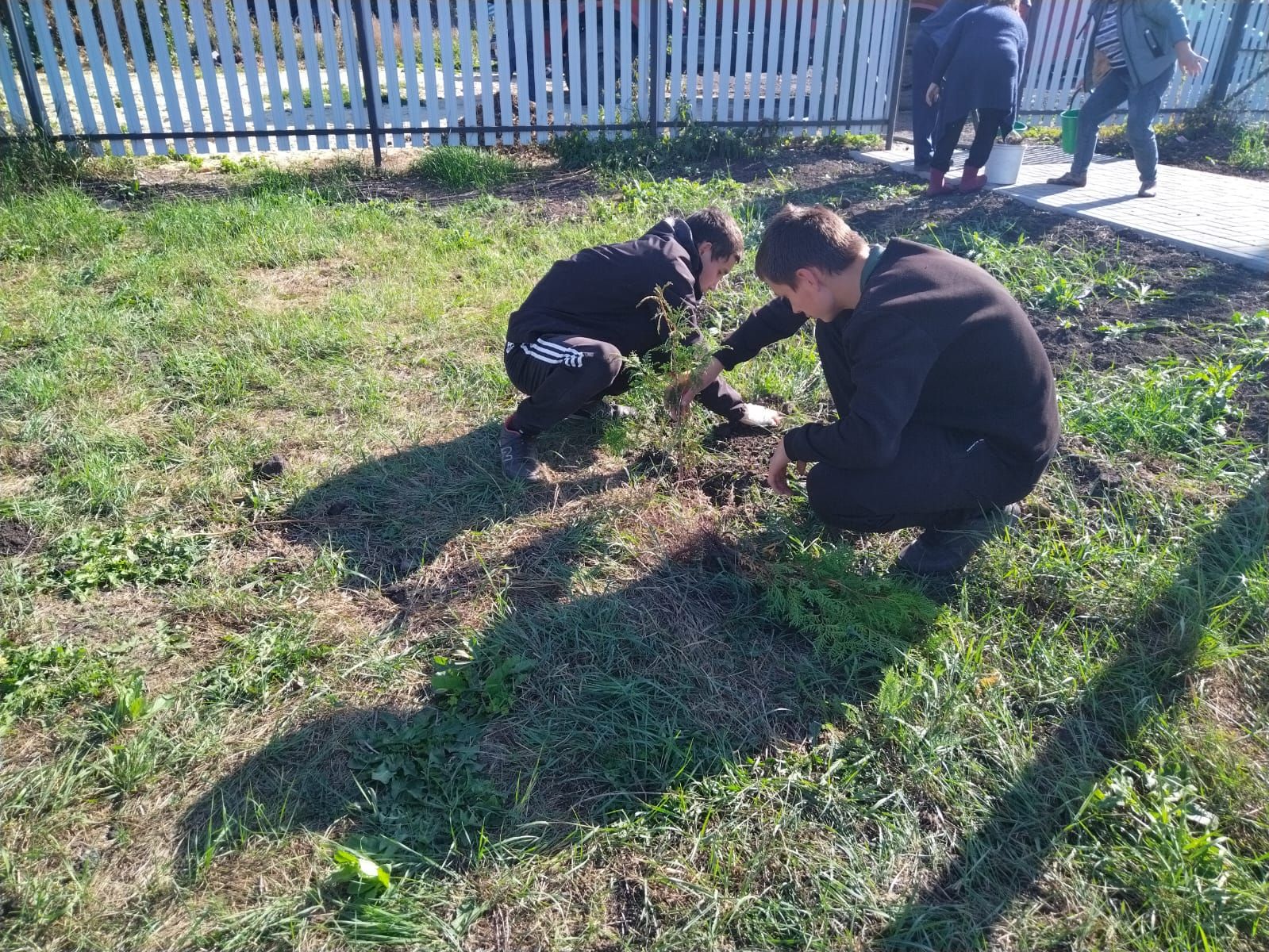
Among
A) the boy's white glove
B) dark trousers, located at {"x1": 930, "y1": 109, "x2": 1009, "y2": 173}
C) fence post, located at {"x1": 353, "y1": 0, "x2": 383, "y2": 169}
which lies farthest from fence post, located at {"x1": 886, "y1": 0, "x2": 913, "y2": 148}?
the boy's white glove

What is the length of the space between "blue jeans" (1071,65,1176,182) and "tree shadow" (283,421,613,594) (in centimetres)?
580

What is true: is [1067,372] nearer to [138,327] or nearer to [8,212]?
[138,327]

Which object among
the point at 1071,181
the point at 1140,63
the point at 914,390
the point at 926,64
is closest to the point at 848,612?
the point at 914,390

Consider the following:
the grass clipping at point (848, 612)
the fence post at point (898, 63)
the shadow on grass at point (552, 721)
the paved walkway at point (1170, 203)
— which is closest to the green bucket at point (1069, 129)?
the paved walkway at point (1170, 203)

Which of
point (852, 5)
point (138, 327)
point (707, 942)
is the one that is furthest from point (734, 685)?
point (852, 5)

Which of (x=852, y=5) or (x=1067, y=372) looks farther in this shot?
(x=852, y=5)

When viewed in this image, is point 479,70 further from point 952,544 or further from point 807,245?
point 952,544

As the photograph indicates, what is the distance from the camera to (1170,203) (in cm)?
684

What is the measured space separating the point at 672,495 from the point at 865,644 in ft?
3.36

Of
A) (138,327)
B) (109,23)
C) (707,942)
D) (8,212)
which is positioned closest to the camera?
(707,942)

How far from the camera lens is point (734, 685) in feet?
8.07

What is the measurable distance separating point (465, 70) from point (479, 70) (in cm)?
31

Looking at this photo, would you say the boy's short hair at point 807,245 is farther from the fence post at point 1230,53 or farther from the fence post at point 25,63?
the fence post at point 1230,53

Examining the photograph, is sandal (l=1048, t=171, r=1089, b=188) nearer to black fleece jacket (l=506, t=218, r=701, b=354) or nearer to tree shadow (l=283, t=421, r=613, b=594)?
black fleece jacket (l=506, t=218, r=701, b=354)
